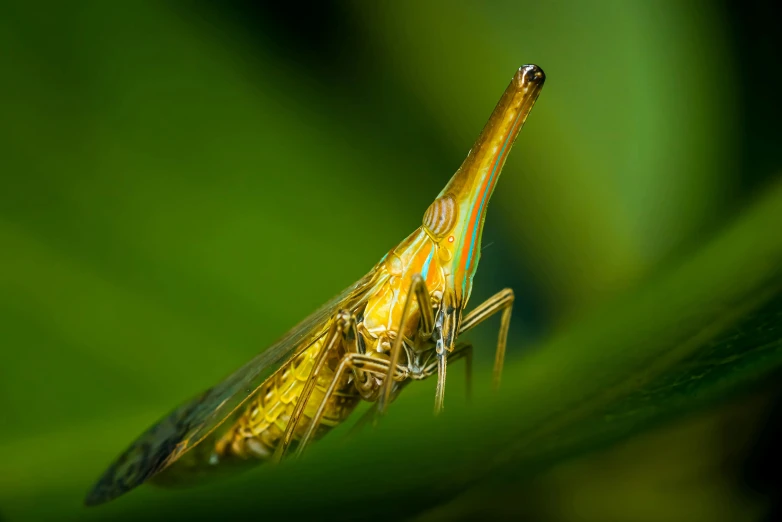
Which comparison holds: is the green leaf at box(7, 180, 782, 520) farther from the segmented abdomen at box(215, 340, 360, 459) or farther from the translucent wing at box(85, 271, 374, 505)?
the segmented abdomen at box(215, 340, 360, 459)

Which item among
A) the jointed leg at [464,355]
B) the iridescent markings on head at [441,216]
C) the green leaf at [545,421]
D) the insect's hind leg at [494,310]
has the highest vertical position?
the iridescent markings on head at [441,216]

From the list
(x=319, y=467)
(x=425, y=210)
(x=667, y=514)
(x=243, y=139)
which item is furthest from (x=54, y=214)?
(x=667, y=514)

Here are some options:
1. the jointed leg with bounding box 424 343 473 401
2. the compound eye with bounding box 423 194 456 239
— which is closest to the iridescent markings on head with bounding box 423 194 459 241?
the compound eye with bounding box 423 194 456 239

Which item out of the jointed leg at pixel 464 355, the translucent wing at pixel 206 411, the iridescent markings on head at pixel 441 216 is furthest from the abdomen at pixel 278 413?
the iridescent markings on head at pixel 441 216

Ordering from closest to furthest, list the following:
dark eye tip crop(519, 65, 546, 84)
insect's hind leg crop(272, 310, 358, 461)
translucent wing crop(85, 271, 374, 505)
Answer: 1. translucent wing crop(85, 271, 374, 505)
2. dark eye tip crop(519, 65, 546, 84)
3. insect's hind leg crop(272, 310, 358, 461)

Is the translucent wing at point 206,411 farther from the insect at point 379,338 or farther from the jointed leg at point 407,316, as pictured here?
the jointed leg at point 407,316

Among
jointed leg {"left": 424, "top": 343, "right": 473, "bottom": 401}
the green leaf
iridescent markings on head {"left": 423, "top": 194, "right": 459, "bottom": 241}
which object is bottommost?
the green leaf

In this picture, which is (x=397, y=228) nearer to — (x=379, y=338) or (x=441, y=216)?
(x=441, y=216)

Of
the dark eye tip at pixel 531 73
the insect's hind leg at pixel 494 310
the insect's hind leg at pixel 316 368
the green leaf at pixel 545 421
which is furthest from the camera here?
the insect's hind leg at pixel 494 310

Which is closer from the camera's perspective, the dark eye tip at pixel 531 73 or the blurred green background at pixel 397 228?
the blurred green background at pixel 397 228
